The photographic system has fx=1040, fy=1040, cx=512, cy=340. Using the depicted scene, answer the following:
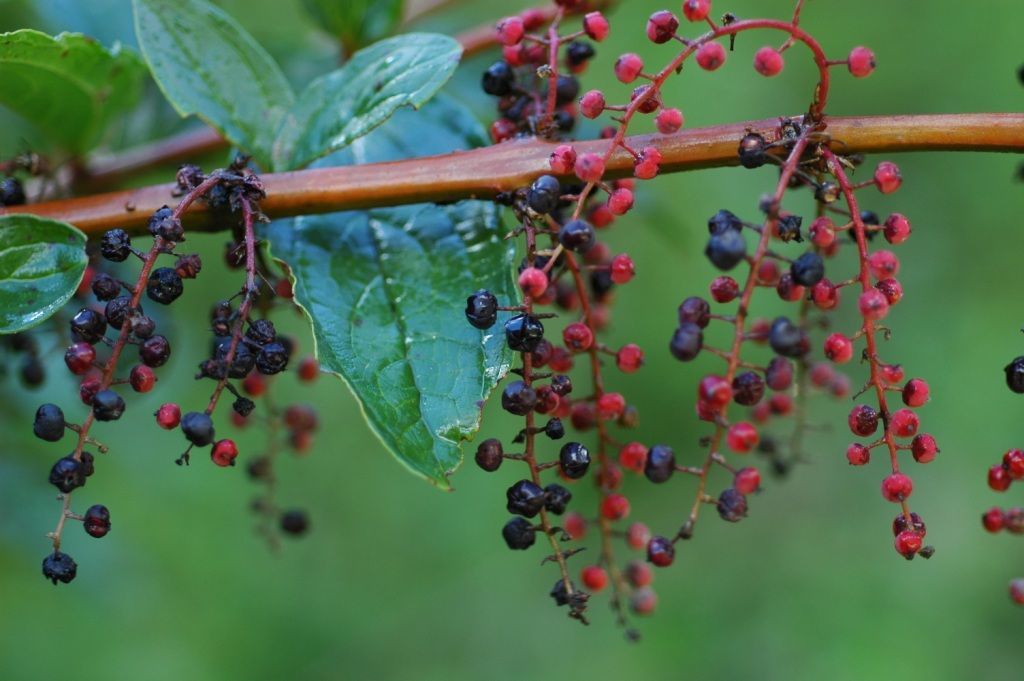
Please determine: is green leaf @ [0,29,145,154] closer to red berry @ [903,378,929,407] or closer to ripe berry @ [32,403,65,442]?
ripe berry @ [32,403,65,442]

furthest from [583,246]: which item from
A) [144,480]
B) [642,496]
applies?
[642,496]

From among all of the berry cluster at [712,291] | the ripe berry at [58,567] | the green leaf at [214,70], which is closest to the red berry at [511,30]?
the berry cluster at [712,291]

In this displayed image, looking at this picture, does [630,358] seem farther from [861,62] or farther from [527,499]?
[861,62]

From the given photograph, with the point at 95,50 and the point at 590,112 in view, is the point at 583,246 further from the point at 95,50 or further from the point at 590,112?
the point at 95,50

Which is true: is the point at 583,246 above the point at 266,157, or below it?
below

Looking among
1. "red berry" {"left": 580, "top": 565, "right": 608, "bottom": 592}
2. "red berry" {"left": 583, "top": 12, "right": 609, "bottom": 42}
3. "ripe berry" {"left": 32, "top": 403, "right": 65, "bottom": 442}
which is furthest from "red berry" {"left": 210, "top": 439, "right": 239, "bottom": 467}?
"red berry" {"left": 583, "top": 12, "right": 609, "bottom": 42}

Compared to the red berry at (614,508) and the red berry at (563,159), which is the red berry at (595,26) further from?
the red berry at (614,508)

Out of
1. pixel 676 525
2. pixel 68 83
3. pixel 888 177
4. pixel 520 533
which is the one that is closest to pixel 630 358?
pixel 520 533
